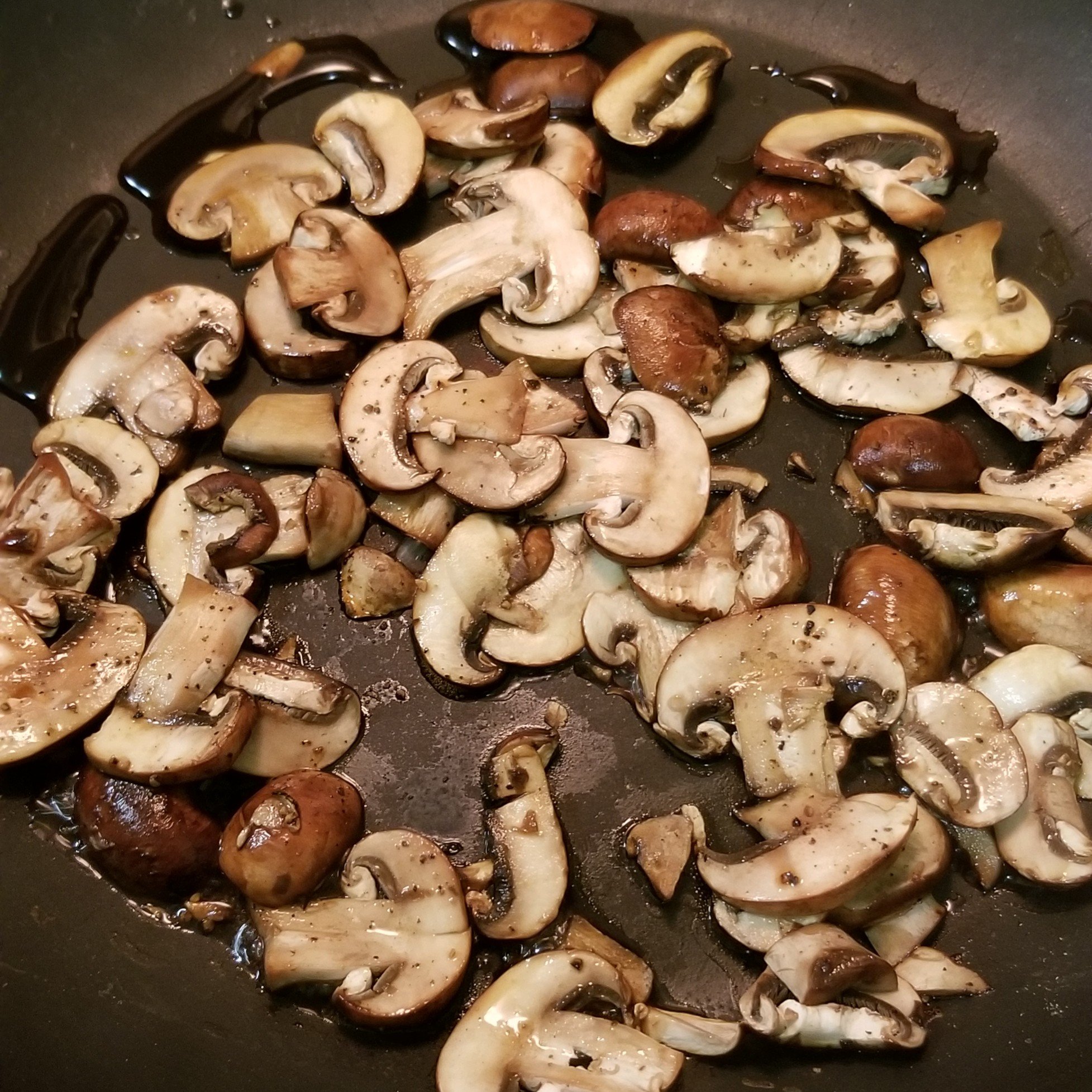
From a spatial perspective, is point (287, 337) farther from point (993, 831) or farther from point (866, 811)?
point (993, 831)

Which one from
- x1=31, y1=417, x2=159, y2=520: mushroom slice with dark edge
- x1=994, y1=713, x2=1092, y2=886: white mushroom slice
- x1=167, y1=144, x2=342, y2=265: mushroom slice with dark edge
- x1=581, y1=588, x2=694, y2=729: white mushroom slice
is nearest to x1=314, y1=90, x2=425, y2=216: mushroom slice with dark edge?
x1=167, y1=144, x2=342, y2=265: mushroom slice with dark edge

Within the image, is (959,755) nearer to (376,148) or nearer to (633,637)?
(633,637)

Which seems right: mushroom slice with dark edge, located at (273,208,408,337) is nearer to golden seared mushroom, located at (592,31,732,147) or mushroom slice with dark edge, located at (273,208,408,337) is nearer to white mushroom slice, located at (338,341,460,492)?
white mushroom slice, located at (338,341,460,492)

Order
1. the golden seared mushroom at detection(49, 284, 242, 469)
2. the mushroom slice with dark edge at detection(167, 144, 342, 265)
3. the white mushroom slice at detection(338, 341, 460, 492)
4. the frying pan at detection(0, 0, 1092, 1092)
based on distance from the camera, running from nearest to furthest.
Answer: the frying pan at detection(0, 0, 1092, 1092)
the white mushroom slice at detection(338, 341, 460, 492)
the golden seared mushroom at detection(49, 284, 242, 469)
the mushroom slice with dark edge at detection(167, 144, 342, 265)

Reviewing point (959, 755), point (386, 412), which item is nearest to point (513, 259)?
point (386, 412)

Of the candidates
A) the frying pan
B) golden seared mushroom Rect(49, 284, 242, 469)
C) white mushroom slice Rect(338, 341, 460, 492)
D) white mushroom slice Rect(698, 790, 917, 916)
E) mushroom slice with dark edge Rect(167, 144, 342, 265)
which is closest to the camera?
white mushroom slice Rect(698, 790, 917, 916)

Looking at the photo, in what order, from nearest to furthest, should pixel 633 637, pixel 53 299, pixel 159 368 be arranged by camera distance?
pixel 633 637
pixel 159 368
pixel 53 299
